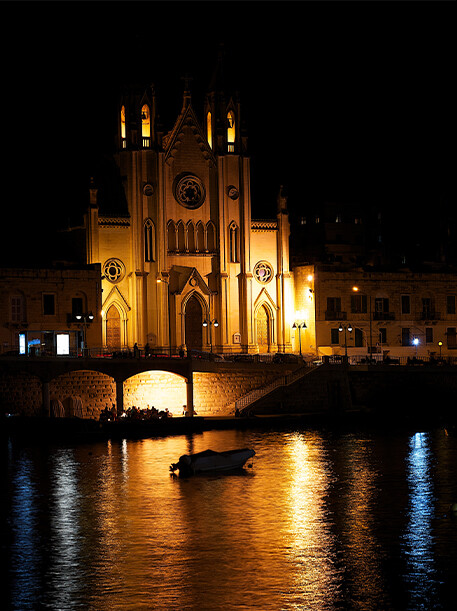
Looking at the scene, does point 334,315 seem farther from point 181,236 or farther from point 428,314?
point 181,236

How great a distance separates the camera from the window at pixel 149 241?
88562 mm

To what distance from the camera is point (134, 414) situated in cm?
7050

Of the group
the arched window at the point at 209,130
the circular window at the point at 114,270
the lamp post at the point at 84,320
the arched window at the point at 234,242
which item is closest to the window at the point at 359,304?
the arched window at the point at 234,242

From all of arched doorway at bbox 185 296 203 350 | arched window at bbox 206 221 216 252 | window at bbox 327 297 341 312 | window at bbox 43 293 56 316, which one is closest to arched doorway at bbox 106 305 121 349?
arched doorway at bbox 185 296 203 350

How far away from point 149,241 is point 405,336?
75.1 feet

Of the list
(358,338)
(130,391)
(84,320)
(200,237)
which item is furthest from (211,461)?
(358,338)

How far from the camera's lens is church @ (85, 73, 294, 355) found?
8800cm

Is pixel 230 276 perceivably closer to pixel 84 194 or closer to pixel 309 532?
pixel 84 194

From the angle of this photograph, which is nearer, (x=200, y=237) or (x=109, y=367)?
(x=109, y=367)

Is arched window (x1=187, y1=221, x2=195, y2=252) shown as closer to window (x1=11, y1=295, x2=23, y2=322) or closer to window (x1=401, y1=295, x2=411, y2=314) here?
window (x1=11, y1=295, x2=23, y2=322)

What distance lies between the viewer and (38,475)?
183ft

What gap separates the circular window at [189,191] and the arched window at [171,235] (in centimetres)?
201

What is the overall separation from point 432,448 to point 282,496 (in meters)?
16.0

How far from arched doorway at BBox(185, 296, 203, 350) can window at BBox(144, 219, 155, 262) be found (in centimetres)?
506
